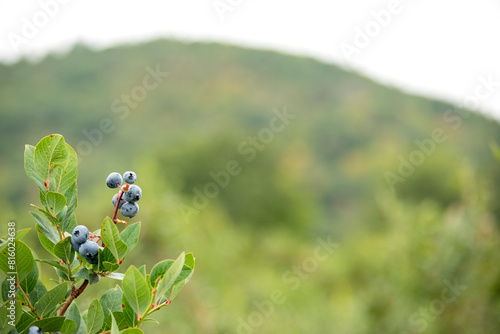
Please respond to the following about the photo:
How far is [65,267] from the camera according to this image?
1087 mm

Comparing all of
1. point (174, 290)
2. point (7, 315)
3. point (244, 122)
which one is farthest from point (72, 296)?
point (244, 122)

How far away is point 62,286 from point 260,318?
839cm

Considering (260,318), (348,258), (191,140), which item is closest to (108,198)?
(260,318)

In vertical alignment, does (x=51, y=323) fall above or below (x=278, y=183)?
below

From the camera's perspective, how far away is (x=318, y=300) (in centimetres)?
1234

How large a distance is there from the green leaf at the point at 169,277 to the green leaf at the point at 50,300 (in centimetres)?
23

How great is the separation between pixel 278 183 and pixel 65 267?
1360 inches

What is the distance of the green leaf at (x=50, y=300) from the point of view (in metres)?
1.01

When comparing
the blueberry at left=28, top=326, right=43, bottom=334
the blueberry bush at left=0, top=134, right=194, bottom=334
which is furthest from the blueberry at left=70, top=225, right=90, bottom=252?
the blueberry at left=28, top=326, right=43, bottom=334

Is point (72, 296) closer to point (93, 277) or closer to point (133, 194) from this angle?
point (93, 277)

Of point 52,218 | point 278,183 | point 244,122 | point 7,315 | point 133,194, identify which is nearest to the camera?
point 7,315

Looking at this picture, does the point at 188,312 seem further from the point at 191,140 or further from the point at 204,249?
the point at 191,140

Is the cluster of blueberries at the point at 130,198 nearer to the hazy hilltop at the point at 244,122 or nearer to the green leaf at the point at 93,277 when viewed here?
the green leaf at the point at 93,277

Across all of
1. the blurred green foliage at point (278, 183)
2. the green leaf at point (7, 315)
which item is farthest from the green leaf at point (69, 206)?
the blurred green foliage at point (278, 183)
